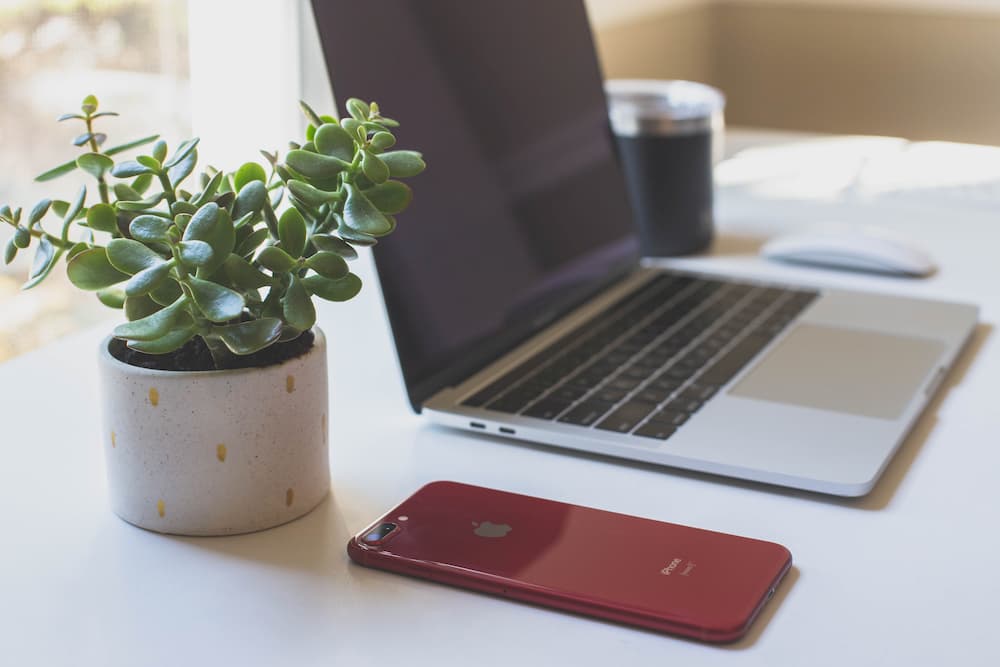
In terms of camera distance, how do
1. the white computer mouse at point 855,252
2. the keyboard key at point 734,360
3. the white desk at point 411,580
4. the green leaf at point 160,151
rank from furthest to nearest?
the white computer mouse at point 855,252 → the keyboard key at point 734,360 → the green leaf at point 160,151 → the white desk at point 411,580

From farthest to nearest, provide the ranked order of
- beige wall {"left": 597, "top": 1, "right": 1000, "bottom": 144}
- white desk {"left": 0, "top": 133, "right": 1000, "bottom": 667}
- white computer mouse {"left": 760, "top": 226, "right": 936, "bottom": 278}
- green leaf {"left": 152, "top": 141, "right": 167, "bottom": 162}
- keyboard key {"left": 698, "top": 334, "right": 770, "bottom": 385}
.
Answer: beige wall {"left": 597, "top": 1, "right": 1000, "bottom": 144}, white computer mouse {"left": 760, "top": 226, "right": 936, "bottom": 278}, keyboard key {"left": 698, "top": 334, "right": 770, "bottom": 385}, green leaf {"left": 152, "top": 141, "right": 167, "bottom": 162}, white desk {"left": 0, "top": 133, "right": 1000, "bottom": 667}

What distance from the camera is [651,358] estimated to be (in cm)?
90

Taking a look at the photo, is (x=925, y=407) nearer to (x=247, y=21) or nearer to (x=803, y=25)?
(x=247, y=21)

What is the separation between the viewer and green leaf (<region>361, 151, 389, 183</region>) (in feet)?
1.97

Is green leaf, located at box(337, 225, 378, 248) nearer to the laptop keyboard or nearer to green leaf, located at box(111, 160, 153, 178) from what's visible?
green leaf, located at box(111, 160, 153, 178)

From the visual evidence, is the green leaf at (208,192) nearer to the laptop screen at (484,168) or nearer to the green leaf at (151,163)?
the green leaf at (151,163)

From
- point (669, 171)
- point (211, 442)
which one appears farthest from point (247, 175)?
point (669, 171)

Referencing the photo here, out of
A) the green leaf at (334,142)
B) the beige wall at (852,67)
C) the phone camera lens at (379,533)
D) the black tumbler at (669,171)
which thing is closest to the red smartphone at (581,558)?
the phone camera lens at (379,533)

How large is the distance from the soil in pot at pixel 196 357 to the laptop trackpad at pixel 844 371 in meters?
0.34

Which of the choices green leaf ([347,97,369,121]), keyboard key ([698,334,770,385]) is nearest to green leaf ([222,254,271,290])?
green leaf ([347,97,369,121])

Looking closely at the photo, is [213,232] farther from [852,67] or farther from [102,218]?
[852,67]

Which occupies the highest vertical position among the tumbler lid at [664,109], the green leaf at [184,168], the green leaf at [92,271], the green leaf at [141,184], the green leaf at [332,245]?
the green leaf at [184,168]

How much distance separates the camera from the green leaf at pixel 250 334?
588 mm

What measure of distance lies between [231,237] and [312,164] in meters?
0.06
